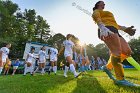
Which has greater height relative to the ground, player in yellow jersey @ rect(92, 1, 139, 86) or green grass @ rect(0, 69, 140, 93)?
player in yellow jersey @ rect(92, 1, 139, 86)

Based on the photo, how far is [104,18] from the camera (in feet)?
24.4

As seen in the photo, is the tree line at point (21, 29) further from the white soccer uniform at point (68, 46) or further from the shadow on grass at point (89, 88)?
the shadow on grass at point (89, 88)

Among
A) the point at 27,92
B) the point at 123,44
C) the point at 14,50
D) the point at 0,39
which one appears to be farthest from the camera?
the point at 14,50

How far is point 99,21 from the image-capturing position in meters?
7.11

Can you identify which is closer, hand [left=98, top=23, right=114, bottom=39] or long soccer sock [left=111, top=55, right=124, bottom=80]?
hand [left=98, top=23, right=114, bottom=39]

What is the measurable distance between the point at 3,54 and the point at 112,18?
409 inches

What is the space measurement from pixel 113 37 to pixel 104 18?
2.50 feet

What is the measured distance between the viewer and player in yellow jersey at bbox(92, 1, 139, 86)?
6.87m

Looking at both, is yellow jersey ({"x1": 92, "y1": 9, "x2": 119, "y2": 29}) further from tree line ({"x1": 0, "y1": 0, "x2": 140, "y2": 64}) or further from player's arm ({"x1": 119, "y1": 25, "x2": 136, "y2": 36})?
tree line ({"x1": 0, "y1": 0, "x2": 140, "y2": 64})

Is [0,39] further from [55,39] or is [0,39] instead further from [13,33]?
[55,39]

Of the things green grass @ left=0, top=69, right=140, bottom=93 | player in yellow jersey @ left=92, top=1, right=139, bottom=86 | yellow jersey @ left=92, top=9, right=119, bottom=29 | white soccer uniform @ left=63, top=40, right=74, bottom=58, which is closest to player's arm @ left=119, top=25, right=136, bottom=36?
player in yellow jersey @ left=92, top=1, right=139, bottom=86

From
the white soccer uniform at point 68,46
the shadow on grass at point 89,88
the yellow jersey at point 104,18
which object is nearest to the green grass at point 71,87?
the shadow on grass at point 89,88

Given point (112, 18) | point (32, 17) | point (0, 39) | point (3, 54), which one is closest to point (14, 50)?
point (0, 39)

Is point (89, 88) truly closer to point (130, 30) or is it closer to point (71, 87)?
point (71, 87)
